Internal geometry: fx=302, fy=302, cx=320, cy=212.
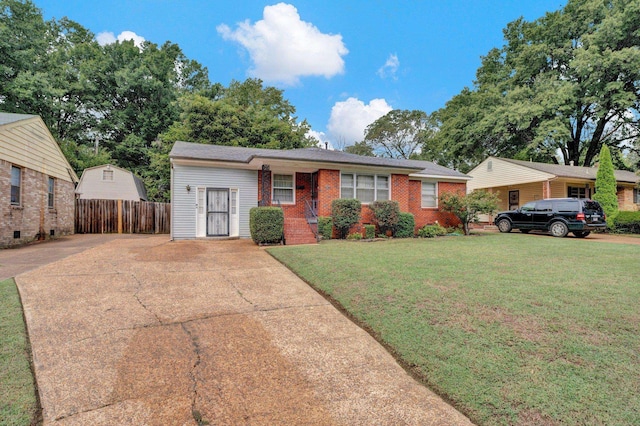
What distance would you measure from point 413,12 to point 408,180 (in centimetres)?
875

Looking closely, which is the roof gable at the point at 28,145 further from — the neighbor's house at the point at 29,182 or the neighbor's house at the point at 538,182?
the neighbor's house at the point at 538,182

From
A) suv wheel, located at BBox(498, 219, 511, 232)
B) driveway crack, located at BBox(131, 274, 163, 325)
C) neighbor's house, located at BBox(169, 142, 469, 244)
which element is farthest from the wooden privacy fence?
suv wheel, located at BBox(498, 219, 511, 232)

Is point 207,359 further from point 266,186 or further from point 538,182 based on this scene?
point 538,182

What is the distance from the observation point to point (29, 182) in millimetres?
11117

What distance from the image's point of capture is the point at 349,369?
282cm

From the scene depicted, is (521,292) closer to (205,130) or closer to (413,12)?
(413,12)

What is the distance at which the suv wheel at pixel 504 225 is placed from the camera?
15.2m

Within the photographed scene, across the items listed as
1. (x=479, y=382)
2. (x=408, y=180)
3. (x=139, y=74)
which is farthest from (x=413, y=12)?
(x=139, y=74)

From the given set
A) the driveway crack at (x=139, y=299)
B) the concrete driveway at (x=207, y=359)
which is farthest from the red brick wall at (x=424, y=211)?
the driveway crack at (x=139, y=299)

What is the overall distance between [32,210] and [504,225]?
20578mm

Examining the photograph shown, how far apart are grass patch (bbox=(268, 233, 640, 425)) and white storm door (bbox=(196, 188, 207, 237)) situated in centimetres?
716

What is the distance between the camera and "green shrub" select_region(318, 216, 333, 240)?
11.7 m

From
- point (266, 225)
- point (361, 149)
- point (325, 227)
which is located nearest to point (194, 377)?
point (266, 225)

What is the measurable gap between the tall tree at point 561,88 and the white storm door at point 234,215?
20374 mm
